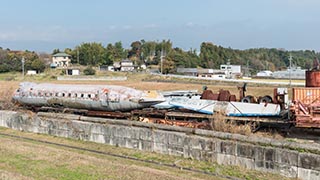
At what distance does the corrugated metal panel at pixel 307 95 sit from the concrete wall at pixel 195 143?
614cm

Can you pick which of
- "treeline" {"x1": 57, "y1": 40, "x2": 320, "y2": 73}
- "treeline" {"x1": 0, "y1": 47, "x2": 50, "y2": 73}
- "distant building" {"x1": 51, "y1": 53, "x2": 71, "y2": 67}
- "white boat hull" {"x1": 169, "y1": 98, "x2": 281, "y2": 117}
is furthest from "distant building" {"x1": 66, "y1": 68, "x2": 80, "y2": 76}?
"white boat hull" {"x1": 169, "y1": 98, "x2": 281, "y2": 117}

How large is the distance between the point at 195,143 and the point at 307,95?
7.73 meters

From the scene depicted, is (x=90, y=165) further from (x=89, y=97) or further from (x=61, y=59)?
(x=61, y=59)

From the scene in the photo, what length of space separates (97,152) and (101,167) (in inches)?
120

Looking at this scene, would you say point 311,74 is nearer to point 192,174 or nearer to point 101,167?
point 192,174

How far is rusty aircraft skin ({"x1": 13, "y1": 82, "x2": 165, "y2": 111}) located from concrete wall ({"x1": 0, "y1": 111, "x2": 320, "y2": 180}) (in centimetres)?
202

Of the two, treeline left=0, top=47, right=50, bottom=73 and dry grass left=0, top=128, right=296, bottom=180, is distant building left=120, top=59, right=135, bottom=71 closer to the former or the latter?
treeline left=0, top=47, right=50, bottom=73

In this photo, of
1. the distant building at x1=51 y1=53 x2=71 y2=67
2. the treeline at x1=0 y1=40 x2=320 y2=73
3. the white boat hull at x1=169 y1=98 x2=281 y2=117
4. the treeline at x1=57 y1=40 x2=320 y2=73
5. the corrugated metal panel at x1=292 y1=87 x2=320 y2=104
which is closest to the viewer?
the corrugated metal panel at x1=292 y1=87 x2=320 y2=104

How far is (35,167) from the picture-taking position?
1469cm

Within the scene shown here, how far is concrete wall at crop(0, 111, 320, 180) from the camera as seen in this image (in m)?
13.1

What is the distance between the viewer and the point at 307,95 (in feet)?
64.6

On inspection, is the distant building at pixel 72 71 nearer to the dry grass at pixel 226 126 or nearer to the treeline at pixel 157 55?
the treeline at pixel 157 55

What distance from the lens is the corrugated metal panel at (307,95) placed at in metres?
19.4

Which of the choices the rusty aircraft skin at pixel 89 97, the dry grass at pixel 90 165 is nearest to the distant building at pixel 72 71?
the rusty aircraft skin at pixel 89 97
